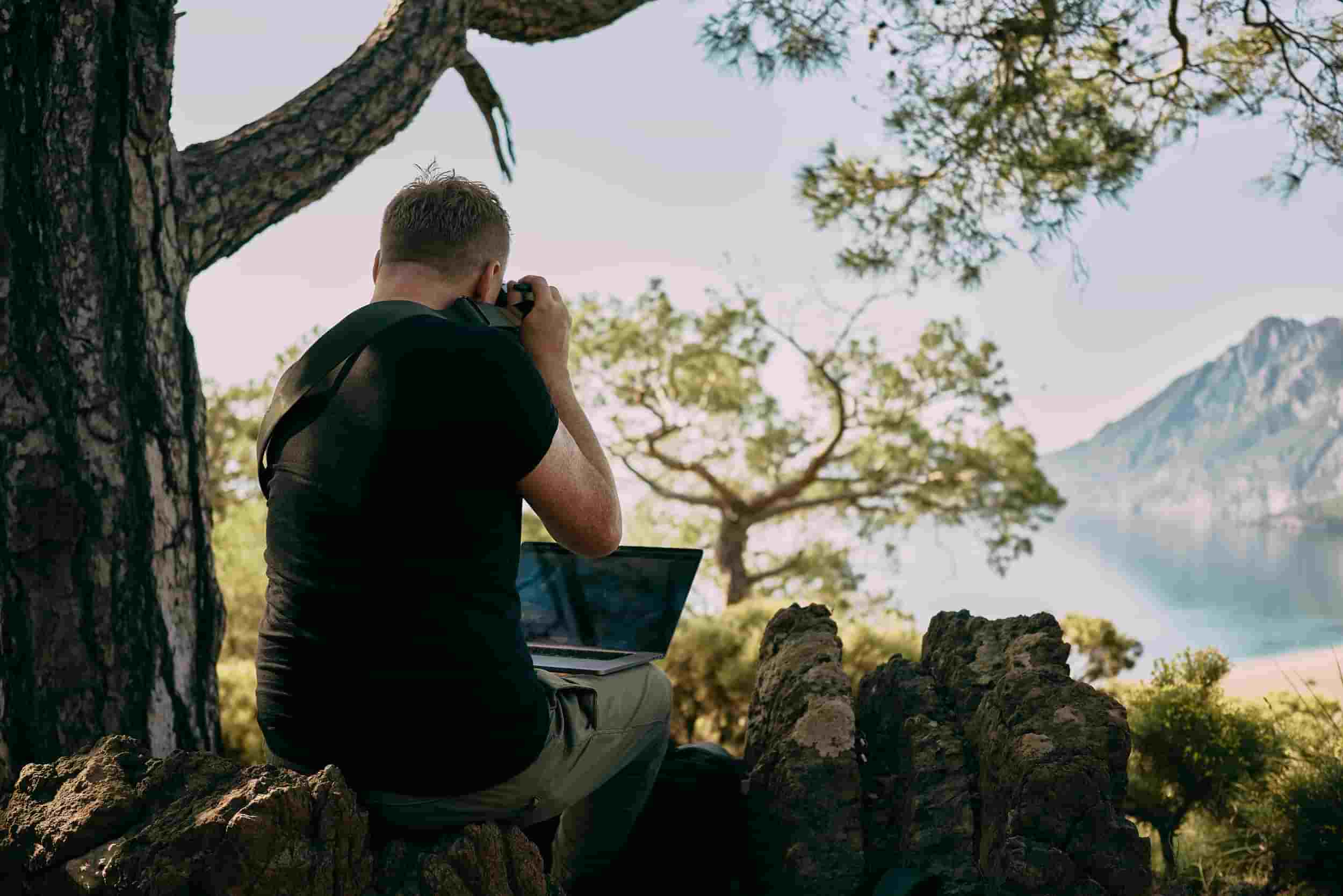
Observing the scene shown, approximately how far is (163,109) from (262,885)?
193cm

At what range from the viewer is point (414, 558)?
124cm

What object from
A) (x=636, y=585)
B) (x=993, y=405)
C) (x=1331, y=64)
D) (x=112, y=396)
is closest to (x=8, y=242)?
(x=112, y=396)

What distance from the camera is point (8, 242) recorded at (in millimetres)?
2229

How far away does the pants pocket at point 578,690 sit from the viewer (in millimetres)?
1438

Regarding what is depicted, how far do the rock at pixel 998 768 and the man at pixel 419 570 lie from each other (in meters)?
0.66

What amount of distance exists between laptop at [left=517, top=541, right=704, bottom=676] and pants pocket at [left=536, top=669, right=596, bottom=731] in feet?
0.90

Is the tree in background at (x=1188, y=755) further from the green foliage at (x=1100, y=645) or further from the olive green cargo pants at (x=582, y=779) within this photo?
the green foliage at (x=1100, y=645)

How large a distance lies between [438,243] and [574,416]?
287mm

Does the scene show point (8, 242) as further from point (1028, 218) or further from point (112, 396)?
point (1028, 218)

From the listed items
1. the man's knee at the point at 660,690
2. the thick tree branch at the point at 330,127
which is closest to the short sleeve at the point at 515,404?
the man's knee at the point at 660,690

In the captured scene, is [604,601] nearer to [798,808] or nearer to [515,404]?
[798,808]

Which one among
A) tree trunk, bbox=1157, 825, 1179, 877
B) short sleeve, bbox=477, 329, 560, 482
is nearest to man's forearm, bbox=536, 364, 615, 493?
short sleeve, bbox=477, 329, 560, 482

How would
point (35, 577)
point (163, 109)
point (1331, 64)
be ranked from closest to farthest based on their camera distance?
point (35, 577) < point (163, 109) < point (1331, 64)

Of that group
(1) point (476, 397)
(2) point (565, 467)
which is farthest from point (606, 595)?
(1) point (476, 397)
